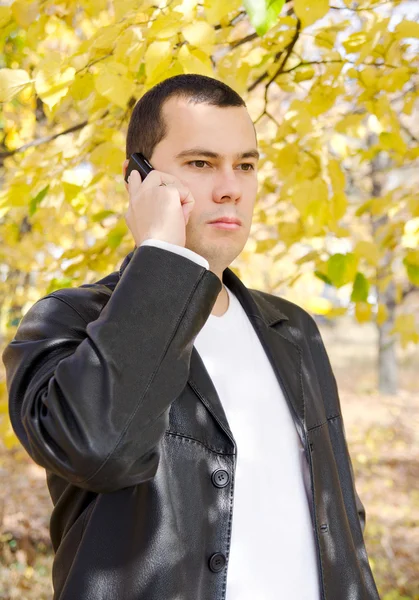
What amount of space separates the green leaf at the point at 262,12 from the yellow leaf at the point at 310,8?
200 mm

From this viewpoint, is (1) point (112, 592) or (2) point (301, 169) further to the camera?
(2) point (301, 169)

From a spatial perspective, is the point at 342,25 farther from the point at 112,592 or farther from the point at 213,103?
the point at 112,592

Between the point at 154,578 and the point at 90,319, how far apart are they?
0.60 meters

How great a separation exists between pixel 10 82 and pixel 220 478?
125 centimetres

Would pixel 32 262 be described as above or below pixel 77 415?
above

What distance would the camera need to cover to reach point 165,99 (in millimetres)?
1698

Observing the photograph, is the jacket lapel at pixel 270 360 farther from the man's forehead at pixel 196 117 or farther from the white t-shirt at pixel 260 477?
the man's forehead at pixel 196 117

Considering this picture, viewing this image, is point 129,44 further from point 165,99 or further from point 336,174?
point 336,174

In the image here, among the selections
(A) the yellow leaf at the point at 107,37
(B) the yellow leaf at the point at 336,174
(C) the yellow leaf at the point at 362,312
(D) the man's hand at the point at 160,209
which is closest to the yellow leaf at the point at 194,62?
(A) the yellow leaf at the point at 107,37

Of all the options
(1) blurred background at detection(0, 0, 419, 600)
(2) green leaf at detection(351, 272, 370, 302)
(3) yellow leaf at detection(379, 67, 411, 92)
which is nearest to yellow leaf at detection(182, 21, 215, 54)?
(1) blurred background at detection(0, 0, 419, 600)

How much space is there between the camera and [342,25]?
246 centimetres

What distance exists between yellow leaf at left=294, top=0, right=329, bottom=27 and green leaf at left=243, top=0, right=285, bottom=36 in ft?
0.66

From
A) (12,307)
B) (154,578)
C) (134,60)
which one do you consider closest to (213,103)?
(134,60)

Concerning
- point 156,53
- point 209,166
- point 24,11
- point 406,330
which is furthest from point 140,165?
point 406,330
